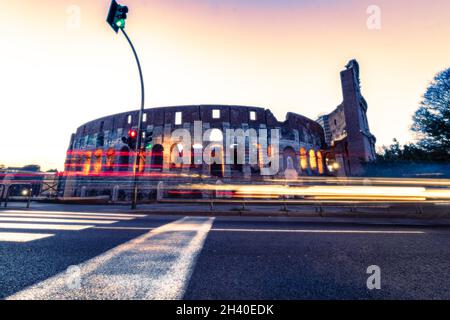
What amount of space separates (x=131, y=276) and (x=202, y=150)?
1555 cm

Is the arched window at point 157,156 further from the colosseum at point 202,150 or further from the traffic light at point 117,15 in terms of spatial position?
the traffic light at point 117,15

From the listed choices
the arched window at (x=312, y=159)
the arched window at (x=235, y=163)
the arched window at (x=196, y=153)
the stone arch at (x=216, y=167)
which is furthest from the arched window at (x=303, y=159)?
the arched window at (x=196, y=153)

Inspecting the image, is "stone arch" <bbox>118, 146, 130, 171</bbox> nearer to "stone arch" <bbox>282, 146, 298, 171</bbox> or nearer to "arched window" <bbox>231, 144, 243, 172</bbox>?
"arched window" <bbox>231, 144, 243, 172</bbox>

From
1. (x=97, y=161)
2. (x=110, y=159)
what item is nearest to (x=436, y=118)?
(x=110, y=159)

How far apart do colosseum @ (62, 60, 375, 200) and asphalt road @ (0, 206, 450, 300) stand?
12.9 meters

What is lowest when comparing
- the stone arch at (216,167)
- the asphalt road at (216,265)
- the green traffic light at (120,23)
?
the asphalt road at (216,265)

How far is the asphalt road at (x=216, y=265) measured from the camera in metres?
1.52

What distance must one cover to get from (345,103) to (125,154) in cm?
2606

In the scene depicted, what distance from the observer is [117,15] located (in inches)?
227

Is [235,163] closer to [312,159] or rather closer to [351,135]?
[312,159]

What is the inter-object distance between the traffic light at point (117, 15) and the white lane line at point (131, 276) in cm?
634

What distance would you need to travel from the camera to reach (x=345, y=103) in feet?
76.5
